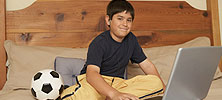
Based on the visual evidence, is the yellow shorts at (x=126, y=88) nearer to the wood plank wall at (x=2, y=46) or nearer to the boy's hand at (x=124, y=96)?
the boy's hand at (x=124, y=96)

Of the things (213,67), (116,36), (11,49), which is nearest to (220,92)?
(213,67)

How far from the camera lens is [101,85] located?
1127mm

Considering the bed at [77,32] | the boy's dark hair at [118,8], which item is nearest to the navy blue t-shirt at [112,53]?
the boy's dark hair at [118,8]

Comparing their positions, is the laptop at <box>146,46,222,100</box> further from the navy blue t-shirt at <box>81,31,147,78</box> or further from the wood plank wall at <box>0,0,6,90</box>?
the wood plank wall at <box>0,0,6,90</box>

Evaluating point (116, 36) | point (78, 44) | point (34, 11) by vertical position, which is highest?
point (34, 11)

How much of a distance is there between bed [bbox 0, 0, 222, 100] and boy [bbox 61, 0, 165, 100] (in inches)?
12.1

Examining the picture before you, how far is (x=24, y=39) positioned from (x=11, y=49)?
174 millimetres

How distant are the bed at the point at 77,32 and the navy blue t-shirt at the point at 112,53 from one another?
0.28 metres

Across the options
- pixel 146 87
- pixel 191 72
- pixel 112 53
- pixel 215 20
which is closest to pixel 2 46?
pixel 112 53

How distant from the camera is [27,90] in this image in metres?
1.56

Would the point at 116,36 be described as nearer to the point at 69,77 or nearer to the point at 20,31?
the point at 69,77

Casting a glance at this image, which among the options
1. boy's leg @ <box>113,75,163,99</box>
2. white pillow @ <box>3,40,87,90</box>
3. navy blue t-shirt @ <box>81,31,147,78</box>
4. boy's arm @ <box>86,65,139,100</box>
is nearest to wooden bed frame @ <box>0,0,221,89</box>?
white pillow @ <box>3,40,87,90</box>

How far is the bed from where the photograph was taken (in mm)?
1688

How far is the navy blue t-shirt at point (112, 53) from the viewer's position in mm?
1343
